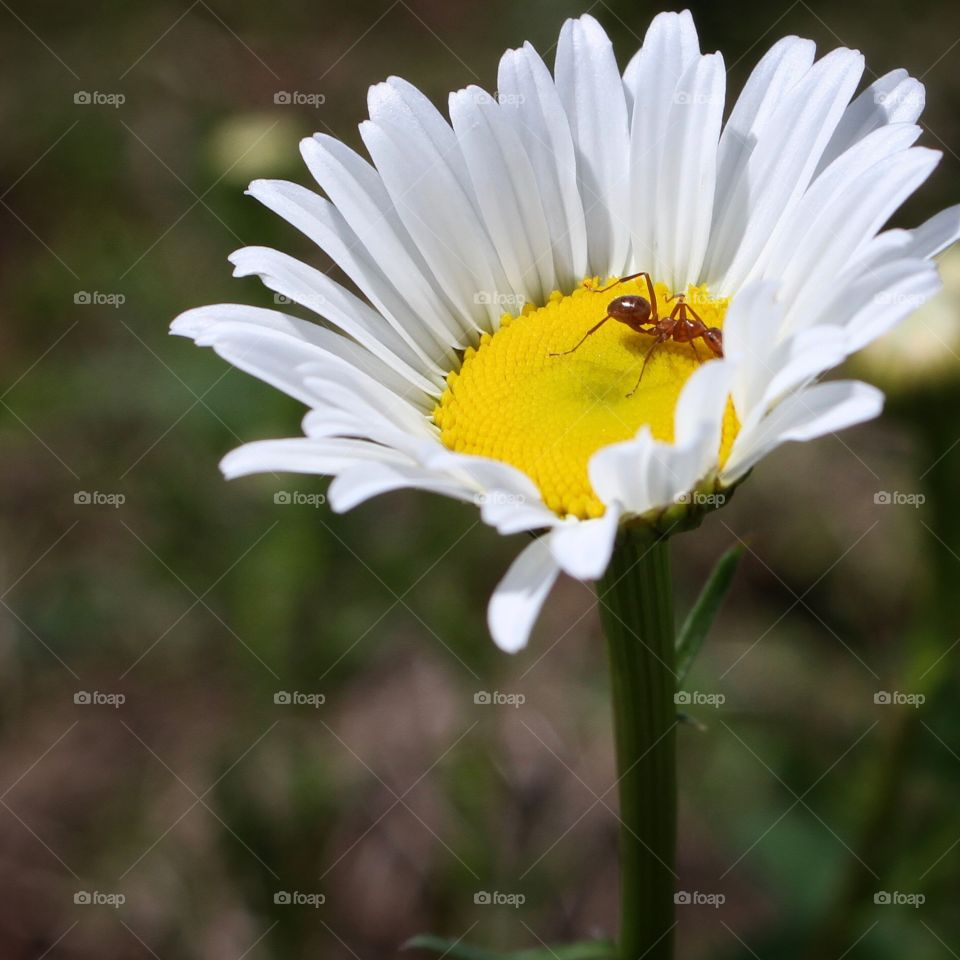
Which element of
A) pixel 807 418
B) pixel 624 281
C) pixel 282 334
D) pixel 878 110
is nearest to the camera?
pixel 807 418

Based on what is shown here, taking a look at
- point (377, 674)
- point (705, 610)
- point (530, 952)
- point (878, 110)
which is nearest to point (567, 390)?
point (705, 610)

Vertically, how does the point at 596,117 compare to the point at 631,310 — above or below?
above

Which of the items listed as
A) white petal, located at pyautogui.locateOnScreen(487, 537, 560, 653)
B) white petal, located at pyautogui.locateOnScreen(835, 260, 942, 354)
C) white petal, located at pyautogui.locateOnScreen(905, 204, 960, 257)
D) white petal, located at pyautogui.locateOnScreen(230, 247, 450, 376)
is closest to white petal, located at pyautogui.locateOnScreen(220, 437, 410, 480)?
white petal, located at pyautogui.locateOnScreen(487, 537, 560, 653)

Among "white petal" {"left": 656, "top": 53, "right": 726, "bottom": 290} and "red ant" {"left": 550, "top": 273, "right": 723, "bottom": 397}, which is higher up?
"white petal" {"left": 656, "top": 53, "right": 726, "bottom": 290}

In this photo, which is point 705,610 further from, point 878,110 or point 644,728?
point 878,110

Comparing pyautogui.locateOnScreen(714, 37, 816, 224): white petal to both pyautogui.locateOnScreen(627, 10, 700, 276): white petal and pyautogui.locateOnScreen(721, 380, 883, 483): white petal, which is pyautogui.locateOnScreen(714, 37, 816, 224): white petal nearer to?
pyautogui.locateOnScreen(627, 10, 700, 276): white petal

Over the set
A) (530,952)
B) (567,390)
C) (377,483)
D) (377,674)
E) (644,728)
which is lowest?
(530,952)

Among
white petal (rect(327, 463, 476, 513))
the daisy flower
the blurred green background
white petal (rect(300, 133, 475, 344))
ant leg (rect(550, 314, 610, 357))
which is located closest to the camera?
white petal (rect(327, 463, 476, 513))

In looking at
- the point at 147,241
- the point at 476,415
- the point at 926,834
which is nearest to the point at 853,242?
the point at 476,415
